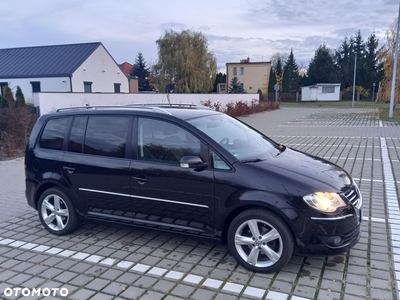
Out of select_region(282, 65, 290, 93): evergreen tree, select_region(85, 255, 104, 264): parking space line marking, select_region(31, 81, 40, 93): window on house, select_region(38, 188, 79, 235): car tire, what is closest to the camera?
select_region(85, 255, 104, 264): parking space line marking

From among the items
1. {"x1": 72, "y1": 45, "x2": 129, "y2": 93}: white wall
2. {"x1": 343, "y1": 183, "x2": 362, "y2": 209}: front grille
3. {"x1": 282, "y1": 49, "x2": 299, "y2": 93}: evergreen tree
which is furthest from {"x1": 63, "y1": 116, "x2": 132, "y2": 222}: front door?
{"x1": 282, "y1": 49, "x2": 299, "y2": 93}: evergreen tree

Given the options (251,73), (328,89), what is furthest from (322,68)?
(251,73)

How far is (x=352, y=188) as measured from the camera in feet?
12.8

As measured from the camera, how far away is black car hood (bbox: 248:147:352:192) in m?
3.58

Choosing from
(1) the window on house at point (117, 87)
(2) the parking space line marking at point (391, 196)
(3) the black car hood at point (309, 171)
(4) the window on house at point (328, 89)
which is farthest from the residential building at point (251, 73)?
(3) the black car hood at point (309, 171)

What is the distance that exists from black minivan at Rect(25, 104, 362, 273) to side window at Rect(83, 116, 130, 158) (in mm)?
13

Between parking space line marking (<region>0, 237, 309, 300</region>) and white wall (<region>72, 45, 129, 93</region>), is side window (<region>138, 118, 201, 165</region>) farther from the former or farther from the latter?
white wall (<region>72, 45, 129, 93</region>)

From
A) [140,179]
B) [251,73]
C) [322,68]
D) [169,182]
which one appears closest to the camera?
[169,182]

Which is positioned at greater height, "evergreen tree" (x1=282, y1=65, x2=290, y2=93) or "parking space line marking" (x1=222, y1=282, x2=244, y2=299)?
"evergreen tree" (x1=282, y1=65, x2=290, y2=93)

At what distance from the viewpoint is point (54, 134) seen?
483 cm

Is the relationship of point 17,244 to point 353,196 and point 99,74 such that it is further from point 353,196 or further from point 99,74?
point 99,74

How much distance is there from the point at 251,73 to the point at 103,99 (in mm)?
56548

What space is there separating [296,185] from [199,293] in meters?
1.39

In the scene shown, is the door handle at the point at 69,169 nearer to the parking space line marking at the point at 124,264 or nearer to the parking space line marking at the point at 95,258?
the parking space line marking at the point at 95,258
